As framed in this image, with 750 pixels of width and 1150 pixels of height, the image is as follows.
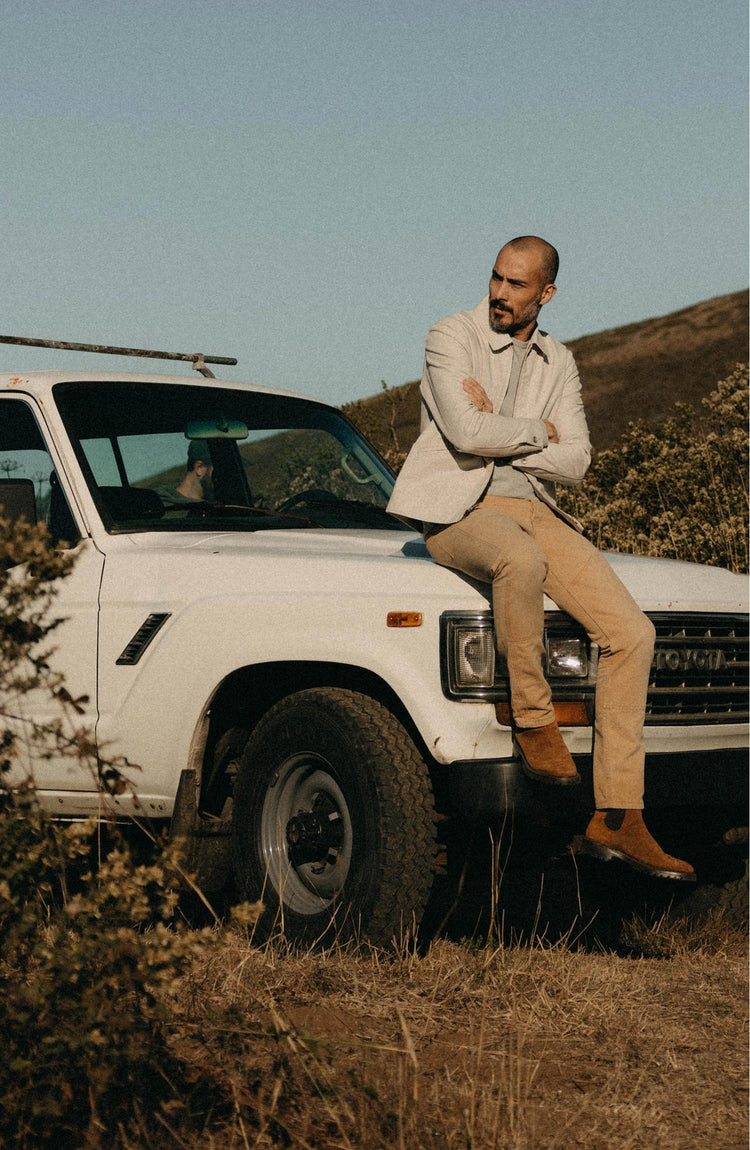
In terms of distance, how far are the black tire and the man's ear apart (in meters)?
1.54

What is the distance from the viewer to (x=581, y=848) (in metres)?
4.63

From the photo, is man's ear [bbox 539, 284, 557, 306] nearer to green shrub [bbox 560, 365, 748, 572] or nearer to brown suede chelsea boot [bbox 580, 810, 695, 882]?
brown suede chelsea boot [bbox 580, 810, 695, 882]

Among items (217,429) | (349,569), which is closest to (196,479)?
(217,429)

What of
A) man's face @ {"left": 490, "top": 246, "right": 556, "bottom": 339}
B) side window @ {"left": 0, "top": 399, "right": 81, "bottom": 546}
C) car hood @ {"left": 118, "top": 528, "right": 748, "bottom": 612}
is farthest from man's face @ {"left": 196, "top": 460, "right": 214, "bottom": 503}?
man's face @ {"left": 490, "top": 246, "right": 556, "bottom": 339}

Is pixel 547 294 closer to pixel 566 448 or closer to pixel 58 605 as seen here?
pixel 566 448

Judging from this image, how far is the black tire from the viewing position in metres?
4.53

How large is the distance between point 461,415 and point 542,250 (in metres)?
0.67

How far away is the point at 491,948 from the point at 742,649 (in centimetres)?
141

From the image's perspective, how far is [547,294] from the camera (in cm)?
516

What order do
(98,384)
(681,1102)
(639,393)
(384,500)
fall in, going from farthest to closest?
(639,393)
(384,500)
(98,384)
(681,1102)

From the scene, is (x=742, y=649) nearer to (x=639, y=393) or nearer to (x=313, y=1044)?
(x=313, y=1044)

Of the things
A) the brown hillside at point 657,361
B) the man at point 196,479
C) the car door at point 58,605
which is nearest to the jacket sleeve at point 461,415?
the man at point 196,479

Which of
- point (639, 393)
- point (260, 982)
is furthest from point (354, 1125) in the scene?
point (639, 393)

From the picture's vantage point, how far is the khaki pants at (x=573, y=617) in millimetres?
4438
